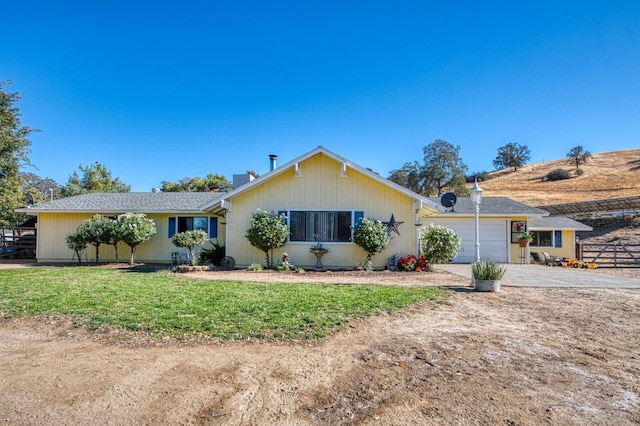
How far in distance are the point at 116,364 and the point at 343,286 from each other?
5453 millimetres

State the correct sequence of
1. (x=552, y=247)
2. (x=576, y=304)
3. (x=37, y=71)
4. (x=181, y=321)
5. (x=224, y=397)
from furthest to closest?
1. (x=552, y=247)
2. (x=37, y=71)
3. (x=576, y=304)
4. (x=181, y=321)
5. (x=224, y=397)

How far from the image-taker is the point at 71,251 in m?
15.2

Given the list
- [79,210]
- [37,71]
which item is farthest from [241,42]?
[79,210]

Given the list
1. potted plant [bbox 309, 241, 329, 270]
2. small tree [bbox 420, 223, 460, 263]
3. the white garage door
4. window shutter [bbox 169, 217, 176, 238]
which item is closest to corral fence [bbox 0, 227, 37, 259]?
window shutter [bbox 169, 217, 176, 238]

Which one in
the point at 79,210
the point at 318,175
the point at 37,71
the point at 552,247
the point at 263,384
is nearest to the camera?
the point at 263,384

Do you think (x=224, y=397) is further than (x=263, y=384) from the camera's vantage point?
No

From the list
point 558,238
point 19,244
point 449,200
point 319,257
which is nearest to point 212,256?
point 319,257

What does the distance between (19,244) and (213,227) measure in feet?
38.3

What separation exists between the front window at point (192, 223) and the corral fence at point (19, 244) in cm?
905

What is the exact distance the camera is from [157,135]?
22.0 metres

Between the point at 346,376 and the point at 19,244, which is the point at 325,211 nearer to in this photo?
the point at 346,376

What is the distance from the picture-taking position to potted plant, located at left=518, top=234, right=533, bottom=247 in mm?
15988

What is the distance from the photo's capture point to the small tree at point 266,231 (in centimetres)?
1163

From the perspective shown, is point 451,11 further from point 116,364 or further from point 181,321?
point 116,364
